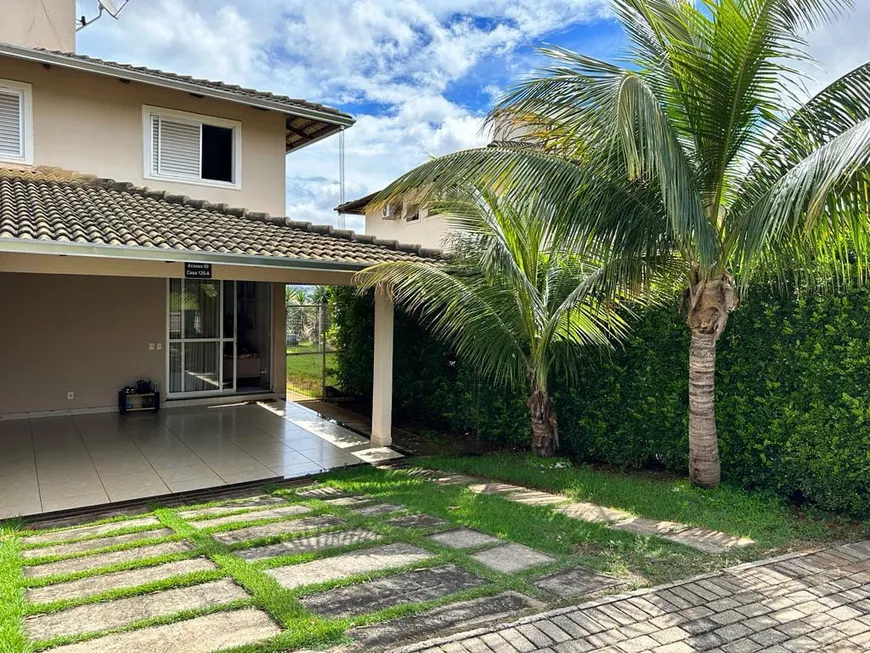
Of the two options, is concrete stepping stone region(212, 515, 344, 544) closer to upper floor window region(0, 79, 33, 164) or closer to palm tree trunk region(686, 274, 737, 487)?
palm tree trunk region(686, 274, 737, 487)

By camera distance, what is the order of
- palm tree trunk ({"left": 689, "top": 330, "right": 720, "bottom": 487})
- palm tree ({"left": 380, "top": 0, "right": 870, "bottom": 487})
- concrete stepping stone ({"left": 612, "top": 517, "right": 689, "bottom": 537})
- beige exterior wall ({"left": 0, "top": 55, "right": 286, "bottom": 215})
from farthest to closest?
beige exterior wall ({"left": 0, "top": 55, "right": 286, "bottom": 215}), palm tree trunk ({"left": 689, "top": 330, "right": 720, "bottom": 487}), concrete stepping stone ({"left": 612, "top": 517, "right": 689, "bottom": 537}), palm tree ({"left": 380, "top": 0, "right": 870, "bottom": 487})

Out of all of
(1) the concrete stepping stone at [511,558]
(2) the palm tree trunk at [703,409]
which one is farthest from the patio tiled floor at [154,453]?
(2) the palm tree trunk at [703,409]

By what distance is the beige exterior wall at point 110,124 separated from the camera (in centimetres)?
1146

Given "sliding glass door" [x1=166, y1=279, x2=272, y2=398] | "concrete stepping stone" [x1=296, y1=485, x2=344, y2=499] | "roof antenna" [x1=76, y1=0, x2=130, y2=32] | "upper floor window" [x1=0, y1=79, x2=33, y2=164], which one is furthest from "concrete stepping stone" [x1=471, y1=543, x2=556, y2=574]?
"roof antenna" [x1=76, y1=0, x2=130, y2=32]

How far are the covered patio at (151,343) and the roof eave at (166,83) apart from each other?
2.13 metres

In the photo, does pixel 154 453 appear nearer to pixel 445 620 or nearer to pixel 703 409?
pixel 445 620

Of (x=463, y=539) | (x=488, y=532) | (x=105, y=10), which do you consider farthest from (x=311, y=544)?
(x=105, y=10)

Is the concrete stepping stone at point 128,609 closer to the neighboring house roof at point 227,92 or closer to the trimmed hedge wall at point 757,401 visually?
the trimmed hedge wall at point 757,401

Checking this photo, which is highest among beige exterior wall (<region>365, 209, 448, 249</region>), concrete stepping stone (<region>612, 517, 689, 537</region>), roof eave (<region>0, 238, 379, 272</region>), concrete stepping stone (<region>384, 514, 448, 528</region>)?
beige exterior wall (<region>365, 209, 448, 249</region>)

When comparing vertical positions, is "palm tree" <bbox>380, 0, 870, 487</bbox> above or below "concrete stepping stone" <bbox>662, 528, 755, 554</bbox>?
above

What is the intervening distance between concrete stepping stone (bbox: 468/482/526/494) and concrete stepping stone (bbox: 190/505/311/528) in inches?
95.8

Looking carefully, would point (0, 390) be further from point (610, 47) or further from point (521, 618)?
point (610, 47)

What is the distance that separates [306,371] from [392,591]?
47.1 ft

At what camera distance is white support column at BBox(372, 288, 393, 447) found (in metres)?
10.6
